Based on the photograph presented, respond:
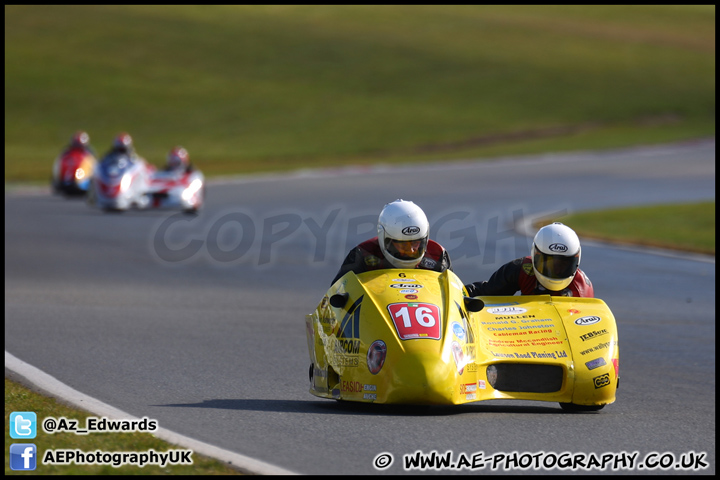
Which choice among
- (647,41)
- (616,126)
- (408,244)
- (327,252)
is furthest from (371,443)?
(647,41)

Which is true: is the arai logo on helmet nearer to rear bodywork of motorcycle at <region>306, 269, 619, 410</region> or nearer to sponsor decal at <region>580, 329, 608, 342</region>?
rear bodywork of motorcycle at <region>306, 269, 619, 410</region>

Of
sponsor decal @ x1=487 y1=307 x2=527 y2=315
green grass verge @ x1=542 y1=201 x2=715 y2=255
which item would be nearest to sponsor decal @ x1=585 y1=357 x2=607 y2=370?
sponsor decal @ x1=487 y1=307 x2=527 y2=315

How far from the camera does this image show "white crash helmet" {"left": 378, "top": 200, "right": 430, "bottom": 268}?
7613mm

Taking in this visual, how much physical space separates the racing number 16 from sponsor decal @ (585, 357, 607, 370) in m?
1.05

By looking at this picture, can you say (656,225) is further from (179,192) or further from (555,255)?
A: (555,255)

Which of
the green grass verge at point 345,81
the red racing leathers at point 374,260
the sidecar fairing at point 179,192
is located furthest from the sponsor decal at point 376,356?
the green grass verge at point 345,81

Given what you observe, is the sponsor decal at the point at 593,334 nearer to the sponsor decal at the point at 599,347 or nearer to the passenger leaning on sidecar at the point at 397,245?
the sponsor decal at the point at 599,347

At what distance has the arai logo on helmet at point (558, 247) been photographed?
25.8 ft

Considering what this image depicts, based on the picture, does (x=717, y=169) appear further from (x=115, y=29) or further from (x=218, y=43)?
(x=115, y=29)

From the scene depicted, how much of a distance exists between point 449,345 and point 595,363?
109 centimetres

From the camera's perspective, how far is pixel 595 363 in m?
7.38

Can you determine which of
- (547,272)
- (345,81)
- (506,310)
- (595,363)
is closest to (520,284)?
(547,272)

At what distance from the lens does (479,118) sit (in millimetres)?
50625

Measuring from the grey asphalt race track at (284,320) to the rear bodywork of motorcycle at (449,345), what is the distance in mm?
166
